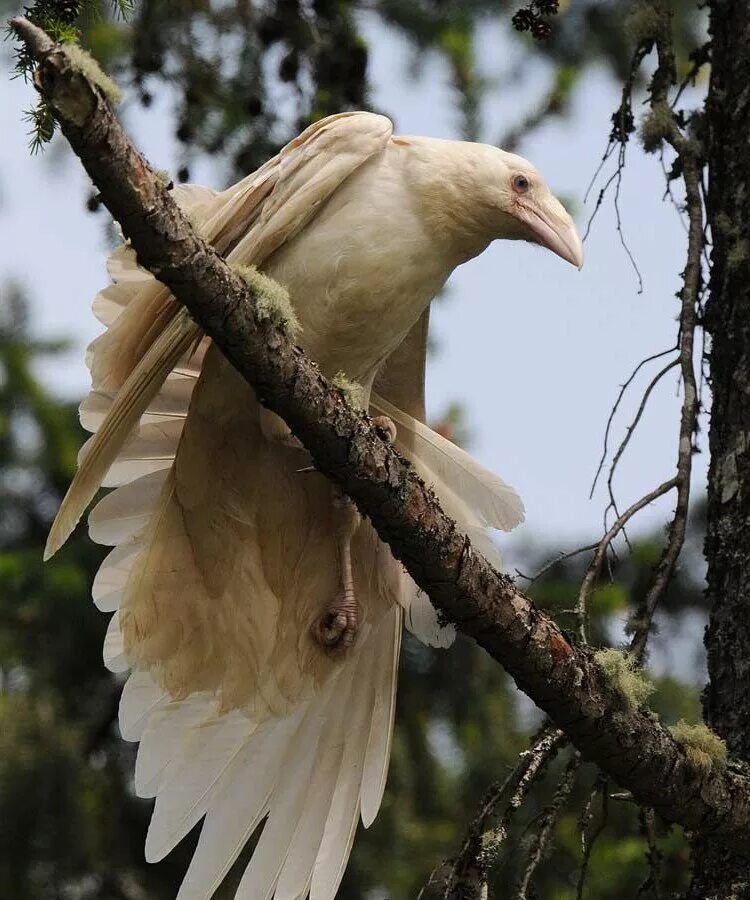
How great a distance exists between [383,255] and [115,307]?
31.5 inches

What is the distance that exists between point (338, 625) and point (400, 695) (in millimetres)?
1485

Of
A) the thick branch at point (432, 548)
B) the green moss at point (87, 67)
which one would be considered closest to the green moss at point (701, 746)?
the thick branch at point (432, 548)

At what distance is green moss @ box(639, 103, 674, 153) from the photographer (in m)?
3.77

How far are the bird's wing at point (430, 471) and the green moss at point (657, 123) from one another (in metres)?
0.81

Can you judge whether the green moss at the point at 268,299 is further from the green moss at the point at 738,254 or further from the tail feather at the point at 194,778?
the tail feather at the point at 194,778

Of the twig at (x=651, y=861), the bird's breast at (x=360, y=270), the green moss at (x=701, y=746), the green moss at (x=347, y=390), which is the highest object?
the bird's breast at (x=360, y=270)

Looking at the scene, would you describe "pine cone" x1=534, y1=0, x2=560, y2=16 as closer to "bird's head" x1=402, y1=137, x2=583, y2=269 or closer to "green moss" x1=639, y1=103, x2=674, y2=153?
"bird's head" x1=402, y1=137, x2=583, y2=269

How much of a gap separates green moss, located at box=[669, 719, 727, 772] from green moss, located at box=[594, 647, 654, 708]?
12 cm

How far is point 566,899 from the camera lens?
4.56m

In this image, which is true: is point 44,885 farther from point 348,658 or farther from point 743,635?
point 743,635

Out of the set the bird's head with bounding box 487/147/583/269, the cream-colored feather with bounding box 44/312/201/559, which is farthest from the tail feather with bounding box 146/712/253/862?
the bird's head with bounding box 487/147/583/269

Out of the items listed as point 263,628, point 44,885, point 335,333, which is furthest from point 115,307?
point 44,885

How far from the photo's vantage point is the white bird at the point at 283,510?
3.48 m

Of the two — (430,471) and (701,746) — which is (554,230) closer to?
(430,471)
